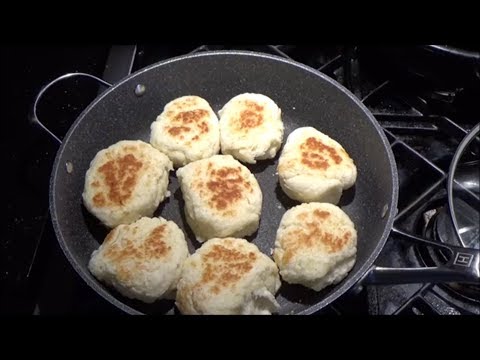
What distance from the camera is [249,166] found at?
1549mm

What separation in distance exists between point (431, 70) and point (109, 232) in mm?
935

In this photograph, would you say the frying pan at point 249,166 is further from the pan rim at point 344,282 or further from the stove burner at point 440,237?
the stove burner at point 440,237

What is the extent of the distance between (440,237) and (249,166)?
1.82 feet

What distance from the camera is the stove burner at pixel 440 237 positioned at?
131 centimetres

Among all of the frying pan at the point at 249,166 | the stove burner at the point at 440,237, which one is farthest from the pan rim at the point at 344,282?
the stove burner at the point at 440,237

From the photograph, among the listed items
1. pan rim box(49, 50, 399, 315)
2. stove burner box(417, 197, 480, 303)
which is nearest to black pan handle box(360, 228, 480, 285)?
pan rim box(49, 50, 399, 315)

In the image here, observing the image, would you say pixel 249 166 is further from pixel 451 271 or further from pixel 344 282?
pixel 451 271

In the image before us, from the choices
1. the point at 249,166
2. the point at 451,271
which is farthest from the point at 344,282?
the point at 249,166

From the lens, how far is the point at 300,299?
4.37ft

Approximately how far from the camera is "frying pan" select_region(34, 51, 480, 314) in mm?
1331

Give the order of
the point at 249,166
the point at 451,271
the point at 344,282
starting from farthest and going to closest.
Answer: the point at 249,166, the point at 344,282, the point at 451,271

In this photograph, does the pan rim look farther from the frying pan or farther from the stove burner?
the stove burner

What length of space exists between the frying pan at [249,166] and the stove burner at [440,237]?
0.14 m

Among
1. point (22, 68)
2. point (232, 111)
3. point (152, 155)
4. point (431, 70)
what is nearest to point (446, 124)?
point (431, 70)
